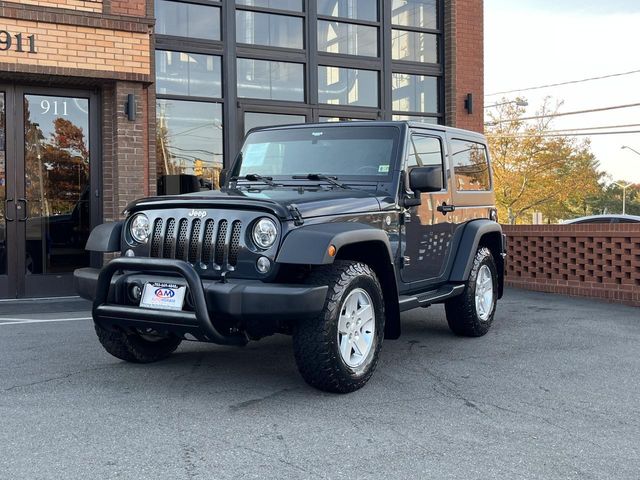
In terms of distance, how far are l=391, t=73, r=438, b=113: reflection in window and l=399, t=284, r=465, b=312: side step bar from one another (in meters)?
7.03

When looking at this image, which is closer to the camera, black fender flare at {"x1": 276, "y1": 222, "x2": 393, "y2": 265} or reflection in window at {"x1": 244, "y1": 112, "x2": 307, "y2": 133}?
black fender flare at {"x1": 276, "y1": 222, "x2": 393, "y2": 265}

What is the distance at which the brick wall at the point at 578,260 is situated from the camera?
9.58 m

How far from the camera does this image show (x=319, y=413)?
14.0ft

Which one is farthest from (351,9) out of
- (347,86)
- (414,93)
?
(414,93)

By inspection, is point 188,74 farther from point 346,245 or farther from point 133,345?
point 346,245

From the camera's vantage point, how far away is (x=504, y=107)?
39562 millimetres

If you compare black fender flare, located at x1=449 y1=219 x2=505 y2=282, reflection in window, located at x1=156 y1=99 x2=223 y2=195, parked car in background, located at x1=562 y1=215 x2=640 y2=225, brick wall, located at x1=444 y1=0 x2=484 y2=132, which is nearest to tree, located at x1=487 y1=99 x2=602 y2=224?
parked car in background, located at x1=562 y1=215 x2=640 y2=225

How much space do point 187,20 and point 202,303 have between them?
7.82 meters

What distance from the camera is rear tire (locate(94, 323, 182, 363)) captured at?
17.5ft

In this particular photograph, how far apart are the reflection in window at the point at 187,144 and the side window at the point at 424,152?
5157 millimetres

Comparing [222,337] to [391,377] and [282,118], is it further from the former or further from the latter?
[282,118]

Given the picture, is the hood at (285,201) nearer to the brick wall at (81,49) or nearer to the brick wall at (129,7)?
the brick wall at (81,49)

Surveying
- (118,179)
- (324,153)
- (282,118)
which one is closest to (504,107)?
(282,118)

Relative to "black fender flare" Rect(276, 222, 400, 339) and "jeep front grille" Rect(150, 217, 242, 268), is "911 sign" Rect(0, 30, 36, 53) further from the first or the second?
"black fender flare" Rect(276, 222, 400, 339)
